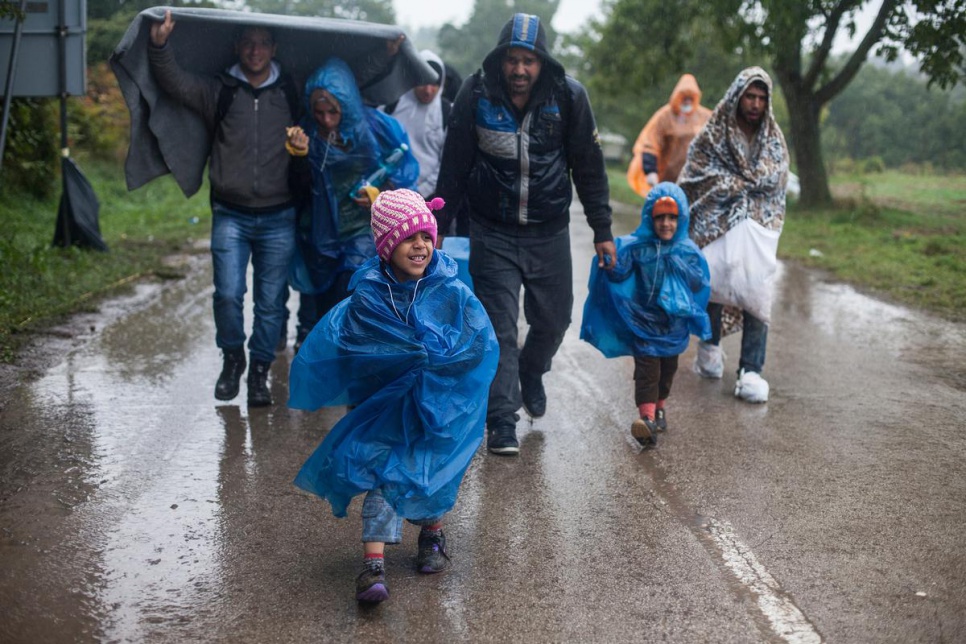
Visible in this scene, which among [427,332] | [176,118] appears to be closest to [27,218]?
[176,118]

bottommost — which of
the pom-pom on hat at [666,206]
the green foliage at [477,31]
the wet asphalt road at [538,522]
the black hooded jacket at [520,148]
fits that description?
the wet asphalt road at [538,522]

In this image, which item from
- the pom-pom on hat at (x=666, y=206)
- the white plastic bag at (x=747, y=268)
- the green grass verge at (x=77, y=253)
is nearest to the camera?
the pom-pom on hat at (x=666, y=206)

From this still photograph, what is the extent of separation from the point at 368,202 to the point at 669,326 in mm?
1869

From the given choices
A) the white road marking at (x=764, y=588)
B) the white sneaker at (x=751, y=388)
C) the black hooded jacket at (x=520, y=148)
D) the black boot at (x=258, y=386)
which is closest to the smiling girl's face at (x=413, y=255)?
the white road marking at (x=764, y=588)

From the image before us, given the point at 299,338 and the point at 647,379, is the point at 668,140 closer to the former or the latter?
the point at 299,338

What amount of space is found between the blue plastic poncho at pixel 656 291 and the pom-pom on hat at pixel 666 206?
36mm

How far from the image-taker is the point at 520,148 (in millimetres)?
6070

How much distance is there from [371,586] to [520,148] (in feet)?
9.08

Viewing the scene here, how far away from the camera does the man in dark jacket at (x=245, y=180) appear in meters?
6.69

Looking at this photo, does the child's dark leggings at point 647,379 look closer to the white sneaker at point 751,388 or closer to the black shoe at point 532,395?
the black shoe at point 532,395

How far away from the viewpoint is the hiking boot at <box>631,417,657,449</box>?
608cm

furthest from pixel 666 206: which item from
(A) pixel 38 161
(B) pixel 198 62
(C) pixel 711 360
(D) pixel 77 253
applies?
(A) pixel 38 161

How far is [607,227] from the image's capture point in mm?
6477

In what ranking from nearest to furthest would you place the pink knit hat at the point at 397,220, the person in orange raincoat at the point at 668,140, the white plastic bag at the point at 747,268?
the pink knit hat at the point at 397,220 → the white plastic bag at the point at 747,268 → the person in orange raincoat at the point at 668,140
